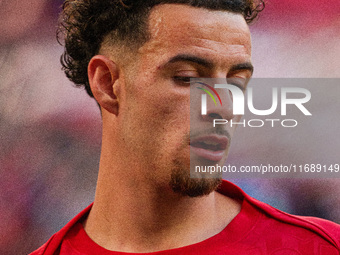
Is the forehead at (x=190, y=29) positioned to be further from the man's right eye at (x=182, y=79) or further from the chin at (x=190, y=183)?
the chin at (x=190, y=183)

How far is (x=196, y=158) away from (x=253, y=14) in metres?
0.83

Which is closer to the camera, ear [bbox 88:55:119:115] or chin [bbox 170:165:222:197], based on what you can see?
chin [bbox 170:165:222:197]

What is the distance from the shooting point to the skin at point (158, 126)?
183 centimetres

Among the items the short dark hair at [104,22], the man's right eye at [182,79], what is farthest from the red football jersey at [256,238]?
the short dark hair at [104,22]

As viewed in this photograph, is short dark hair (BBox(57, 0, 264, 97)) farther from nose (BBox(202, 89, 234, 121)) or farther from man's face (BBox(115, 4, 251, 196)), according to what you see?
nose (BBox(202, 89, 234, 121))

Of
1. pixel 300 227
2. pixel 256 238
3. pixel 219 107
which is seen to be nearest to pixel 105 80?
pixel 219 107

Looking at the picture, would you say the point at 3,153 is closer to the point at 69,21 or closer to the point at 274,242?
the point at 69,21

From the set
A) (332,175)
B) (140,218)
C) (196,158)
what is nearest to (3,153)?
(140,218)

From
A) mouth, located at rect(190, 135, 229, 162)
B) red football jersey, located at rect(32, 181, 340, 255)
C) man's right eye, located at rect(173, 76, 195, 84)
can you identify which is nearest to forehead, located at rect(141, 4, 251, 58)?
man's right eye, located at rect(173, 76, 195, 84)

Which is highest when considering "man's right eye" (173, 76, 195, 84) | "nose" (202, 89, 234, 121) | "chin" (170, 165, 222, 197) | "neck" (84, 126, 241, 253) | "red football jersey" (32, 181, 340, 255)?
"man's right eye" (173, 76, 195, 84)

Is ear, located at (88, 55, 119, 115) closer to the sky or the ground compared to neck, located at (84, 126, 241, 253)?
closer to the sky

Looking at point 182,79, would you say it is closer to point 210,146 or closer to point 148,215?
point 210,146

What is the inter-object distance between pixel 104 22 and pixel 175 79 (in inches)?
16.4

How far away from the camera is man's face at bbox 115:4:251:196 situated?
5.99 ft
